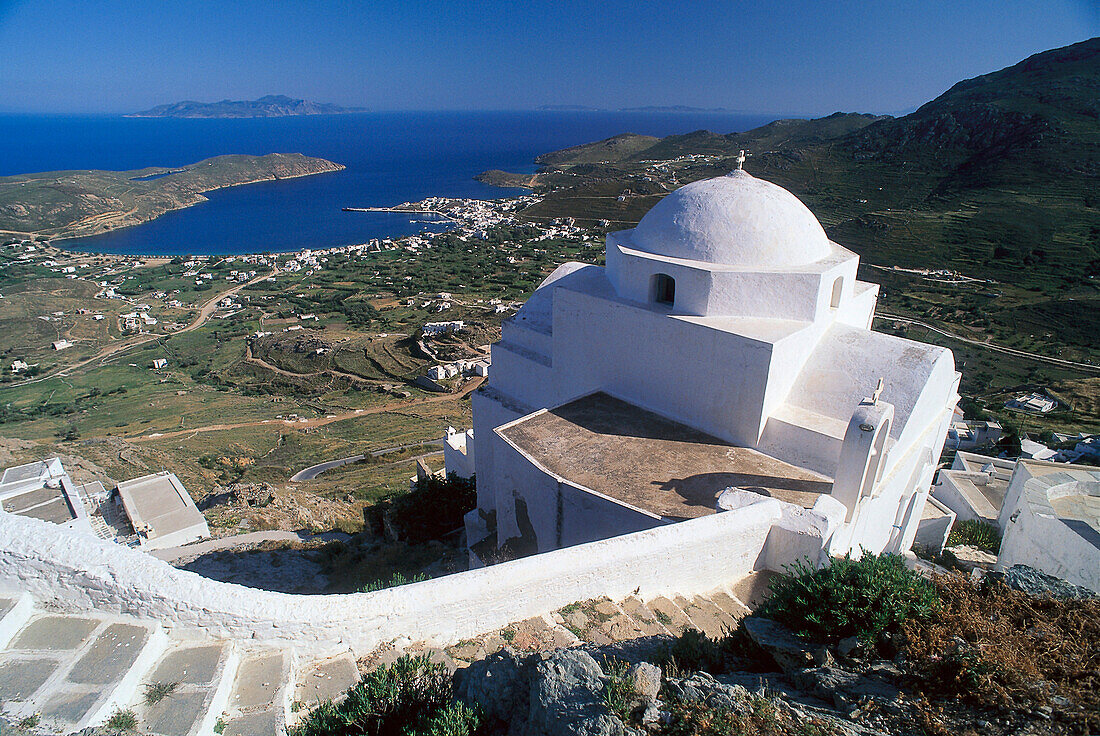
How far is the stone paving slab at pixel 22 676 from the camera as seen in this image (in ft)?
12.4

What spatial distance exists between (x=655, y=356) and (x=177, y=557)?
11467mm

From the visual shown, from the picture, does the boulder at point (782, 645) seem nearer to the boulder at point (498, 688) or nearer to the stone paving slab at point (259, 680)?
the boulder at point (498, 688)

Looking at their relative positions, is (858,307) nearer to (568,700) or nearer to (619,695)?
(619,695)

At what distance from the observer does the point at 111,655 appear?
4.21 m

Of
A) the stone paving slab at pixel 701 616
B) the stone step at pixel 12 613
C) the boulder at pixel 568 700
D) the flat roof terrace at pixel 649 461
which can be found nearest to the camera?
the boulder at pixel 568 700

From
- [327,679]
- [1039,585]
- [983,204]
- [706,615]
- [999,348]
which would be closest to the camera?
[327,679]


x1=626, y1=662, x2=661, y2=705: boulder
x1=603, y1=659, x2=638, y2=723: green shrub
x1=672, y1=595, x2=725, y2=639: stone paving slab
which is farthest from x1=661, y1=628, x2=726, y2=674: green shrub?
x1=672, y1=595, x2=725, y2=639: stone paving slab

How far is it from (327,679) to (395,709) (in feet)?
2.80

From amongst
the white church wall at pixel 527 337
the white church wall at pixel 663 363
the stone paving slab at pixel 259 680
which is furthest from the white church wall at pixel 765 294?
the stone paving slab at pixel 259 680

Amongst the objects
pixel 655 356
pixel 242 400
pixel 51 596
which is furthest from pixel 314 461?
pixel 51 596

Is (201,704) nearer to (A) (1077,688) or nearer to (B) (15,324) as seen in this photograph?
(A) (1077,688)

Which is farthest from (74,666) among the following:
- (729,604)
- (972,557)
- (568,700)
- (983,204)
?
(983,204)

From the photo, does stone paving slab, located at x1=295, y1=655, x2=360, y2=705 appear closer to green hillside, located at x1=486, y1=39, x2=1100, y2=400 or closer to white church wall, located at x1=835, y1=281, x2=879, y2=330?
white church wall, located at x1=835, y1=281, x2=879, y2=330

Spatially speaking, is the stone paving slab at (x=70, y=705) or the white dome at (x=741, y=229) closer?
the stone paving slab at (x=70, y=705)
